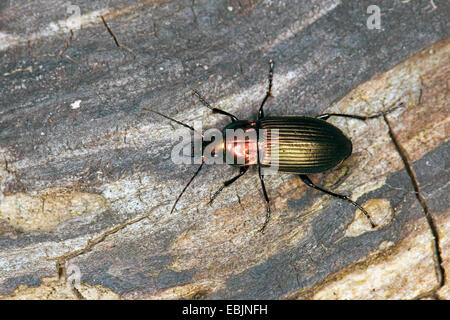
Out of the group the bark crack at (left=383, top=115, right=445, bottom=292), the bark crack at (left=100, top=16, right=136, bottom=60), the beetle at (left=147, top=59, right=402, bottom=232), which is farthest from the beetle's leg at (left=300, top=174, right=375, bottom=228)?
the bark crack at (left=100, top=16, right=136, bottom=60)

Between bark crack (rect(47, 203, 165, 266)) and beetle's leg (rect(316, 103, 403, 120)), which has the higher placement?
beetle's leg (rect(316, 103, 403, 120))

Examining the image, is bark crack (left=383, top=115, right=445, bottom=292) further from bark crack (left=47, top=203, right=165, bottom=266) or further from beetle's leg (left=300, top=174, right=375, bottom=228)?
bark crack (left=47, top=203, right=165, bottom=266)

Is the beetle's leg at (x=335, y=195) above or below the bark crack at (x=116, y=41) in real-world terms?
below

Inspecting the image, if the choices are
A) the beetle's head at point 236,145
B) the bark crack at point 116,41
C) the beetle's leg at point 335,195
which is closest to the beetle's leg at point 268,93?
the beetle's head at point 236,145

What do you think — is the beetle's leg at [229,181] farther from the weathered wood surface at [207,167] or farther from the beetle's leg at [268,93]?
the beetle's leg at [268,93]

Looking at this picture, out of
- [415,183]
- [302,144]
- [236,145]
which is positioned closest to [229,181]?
[236,145]

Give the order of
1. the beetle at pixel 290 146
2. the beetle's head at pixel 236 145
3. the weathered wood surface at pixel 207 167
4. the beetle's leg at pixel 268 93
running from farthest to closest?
1. the beetle's head at pixel 236 145
2. the beetle at pixel 290 146
3. the beetle's leg at pixel 268 93
4. the weathered wood surface at pixel 207 167
